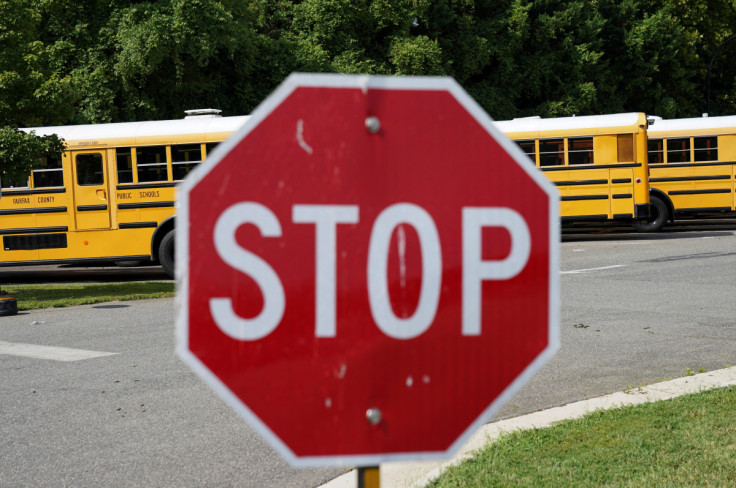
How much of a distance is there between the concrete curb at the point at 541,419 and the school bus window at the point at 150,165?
11.3 metres

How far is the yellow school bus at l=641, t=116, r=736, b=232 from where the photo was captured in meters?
22.6

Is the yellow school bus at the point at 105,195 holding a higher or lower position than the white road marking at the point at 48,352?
higher

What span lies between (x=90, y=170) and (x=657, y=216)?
13.8 meters

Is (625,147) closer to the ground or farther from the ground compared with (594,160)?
farther from the ground

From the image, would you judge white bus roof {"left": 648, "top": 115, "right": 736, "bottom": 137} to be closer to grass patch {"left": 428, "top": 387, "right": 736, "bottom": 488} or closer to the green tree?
the green tree

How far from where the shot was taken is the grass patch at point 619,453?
446 centimetres

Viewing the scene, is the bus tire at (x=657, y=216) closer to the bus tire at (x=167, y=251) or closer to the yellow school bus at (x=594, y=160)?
the yellow school bus at (x=594, y=160)

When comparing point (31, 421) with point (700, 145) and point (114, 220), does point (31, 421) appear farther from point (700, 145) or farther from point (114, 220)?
point (700, 145)

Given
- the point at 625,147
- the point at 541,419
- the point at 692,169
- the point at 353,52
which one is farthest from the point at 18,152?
the point at 353,52

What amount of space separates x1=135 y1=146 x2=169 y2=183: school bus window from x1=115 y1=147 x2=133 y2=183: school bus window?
0.14 m

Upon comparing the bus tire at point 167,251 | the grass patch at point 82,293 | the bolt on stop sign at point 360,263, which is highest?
the bolt on stop sign at point 360,263

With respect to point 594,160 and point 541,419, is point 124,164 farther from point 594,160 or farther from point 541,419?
point 541,419

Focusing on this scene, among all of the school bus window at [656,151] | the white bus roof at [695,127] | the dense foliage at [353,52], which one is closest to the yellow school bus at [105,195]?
the dense foliage at [353,52]

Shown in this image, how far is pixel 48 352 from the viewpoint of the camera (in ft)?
28.8
